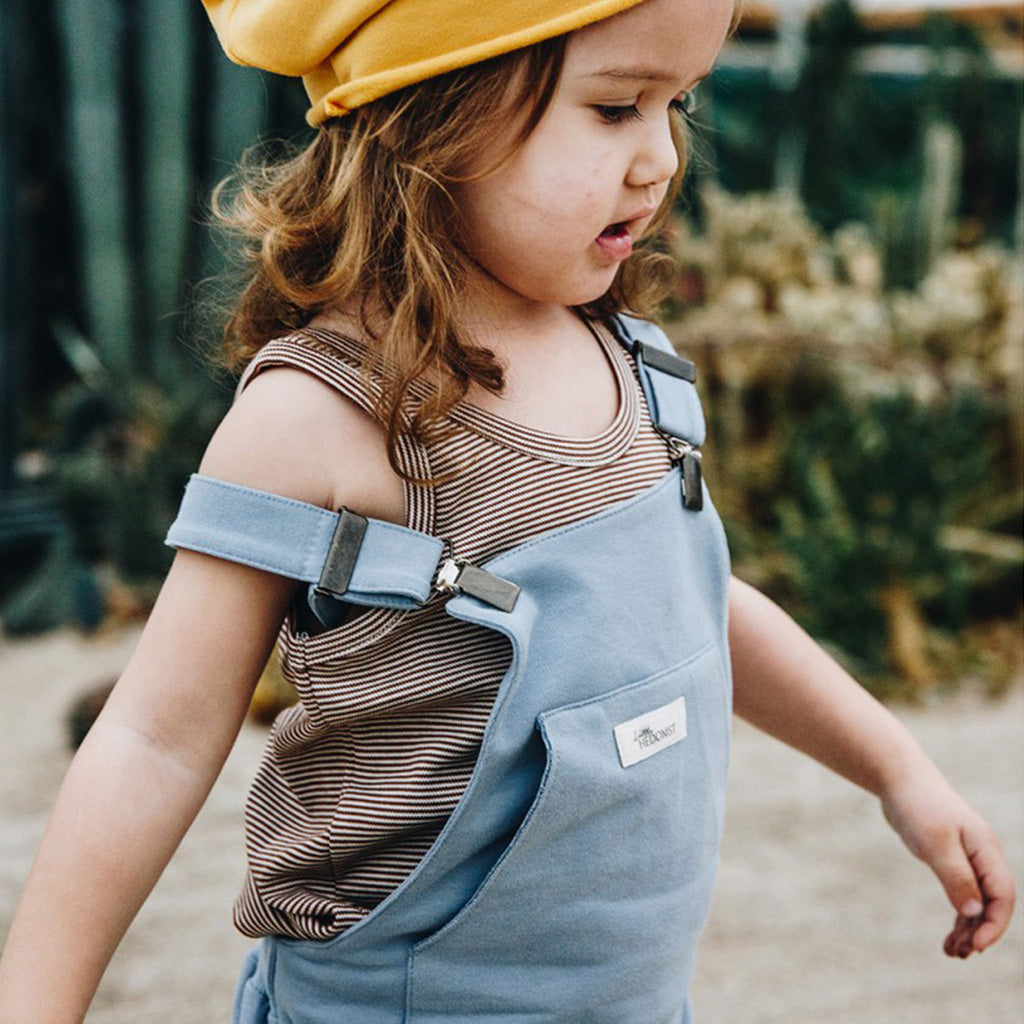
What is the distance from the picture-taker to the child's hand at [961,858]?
1.50m

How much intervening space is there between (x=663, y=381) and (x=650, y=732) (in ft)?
1.24

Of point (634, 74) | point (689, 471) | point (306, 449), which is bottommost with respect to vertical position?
point (689, 471)

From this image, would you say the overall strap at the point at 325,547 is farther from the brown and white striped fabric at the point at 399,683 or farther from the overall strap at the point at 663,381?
the overall strap at the point at 663,381

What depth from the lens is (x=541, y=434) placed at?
4.06 feet

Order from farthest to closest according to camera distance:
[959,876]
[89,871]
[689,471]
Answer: [959,876], [689,471], [89,871]

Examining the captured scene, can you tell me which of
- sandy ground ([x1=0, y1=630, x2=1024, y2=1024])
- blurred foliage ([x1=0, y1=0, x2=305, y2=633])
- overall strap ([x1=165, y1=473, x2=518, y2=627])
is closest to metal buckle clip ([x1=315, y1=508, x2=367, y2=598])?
overall strap ([x1=165, y1=473, x2=518, y2=627])

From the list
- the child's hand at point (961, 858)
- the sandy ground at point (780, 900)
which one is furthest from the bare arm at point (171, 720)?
the sandy ground at point (780, 900)

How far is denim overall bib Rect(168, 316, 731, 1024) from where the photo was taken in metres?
1.13

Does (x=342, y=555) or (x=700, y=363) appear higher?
(x=342, y=555)

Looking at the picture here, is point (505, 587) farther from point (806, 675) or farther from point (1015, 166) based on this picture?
point (1015, 166)

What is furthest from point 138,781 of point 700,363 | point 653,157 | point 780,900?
point 700,363

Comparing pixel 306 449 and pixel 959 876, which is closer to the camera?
pixel 306 449

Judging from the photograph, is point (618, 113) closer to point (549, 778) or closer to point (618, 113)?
point (618, 113)

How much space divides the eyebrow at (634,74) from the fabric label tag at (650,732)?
0.55m
